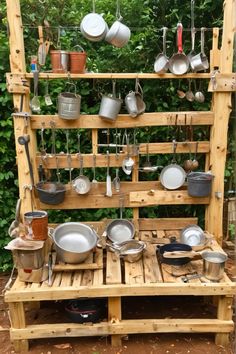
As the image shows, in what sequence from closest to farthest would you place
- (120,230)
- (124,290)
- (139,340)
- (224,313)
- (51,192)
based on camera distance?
(124,290) → (224,313) → (139,340) → (51,192) → (120,230)

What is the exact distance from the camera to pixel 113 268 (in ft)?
10.2

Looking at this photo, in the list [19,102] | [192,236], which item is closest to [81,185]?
[19,102]

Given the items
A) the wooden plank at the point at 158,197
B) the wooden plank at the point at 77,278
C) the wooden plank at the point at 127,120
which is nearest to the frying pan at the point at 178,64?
Answer: the wooden plank at the point at 127,120

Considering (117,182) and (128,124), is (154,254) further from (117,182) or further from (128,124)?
(128,124)

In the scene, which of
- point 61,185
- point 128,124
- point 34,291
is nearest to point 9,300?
point 34,291

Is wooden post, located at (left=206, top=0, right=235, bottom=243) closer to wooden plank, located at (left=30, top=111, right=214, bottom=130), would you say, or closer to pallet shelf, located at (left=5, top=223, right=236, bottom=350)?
wooden plank, located at (left=30, top=111, right=214, bottom=130)

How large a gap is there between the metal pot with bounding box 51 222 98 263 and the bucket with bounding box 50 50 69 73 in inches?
52.2

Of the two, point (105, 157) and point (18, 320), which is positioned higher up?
point (105, 157)

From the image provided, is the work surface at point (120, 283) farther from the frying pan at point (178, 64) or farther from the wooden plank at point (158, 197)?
the frying pan at point (178, 64)

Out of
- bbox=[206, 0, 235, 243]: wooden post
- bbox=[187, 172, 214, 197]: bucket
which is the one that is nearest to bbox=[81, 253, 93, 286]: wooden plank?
bbox=[187, 172, 214, 197]: bucket

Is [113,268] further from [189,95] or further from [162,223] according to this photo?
[189,95]

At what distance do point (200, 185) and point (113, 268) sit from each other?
3.48 ft

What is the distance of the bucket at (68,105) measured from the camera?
125 inches

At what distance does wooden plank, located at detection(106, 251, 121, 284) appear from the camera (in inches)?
115
